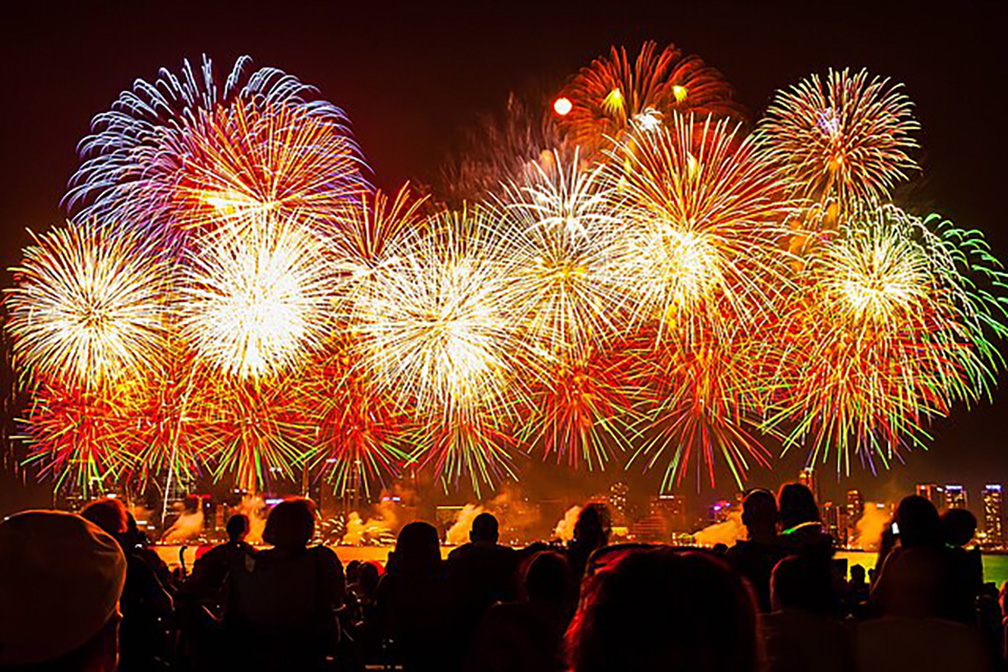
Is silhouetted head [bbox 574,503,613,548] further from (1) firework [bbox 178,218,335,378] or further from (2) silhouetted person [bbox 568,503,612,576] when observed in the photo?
(1) firework [bbox 178,218,335,378]

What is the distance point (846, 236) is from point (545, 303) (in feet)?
27.4

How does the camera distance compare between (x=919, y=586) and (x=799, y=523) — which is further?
(x=799, y=523)

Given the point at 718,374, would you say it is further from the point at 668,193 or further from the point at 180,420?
the point at 180,420

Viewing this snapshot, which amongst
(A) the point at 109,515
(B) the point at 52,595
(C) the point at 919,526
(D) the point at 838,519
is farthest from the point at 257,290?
(D) the point at 838,519

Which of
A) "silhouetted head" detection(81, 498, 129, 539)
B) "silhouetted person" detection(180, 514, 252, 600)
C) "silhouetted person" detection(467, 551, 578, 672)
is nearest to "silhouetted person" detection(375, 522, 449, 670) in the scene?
"silhouetted person" detection(180, 514, 252, 600)

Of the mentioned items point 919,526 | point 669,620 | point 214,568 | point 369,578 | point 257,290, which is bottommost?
point 369,578

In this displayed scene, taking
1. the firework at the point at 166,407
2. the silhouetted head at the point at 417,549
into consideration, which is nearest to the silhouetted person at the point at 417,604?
the silhouetted head at the point at 417,549

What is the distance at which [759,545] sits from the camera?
317 inches

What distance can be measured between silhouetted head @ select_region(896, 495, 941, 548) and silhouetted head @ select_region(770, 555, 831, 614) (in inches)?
51.4

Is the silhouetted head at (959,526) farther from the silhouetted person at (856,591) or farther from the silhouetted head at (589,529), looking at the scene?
the silhouetted head at (589,529)

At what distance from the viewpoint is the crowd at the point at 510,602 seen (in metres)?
2.72

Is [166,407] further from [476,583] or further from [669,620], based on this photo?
[669,620]

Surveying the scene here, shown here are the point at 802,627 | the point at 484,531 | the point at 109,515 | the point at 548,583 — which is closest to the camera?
the point at 802,627

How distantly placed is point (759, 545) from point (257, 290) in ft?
78.4
